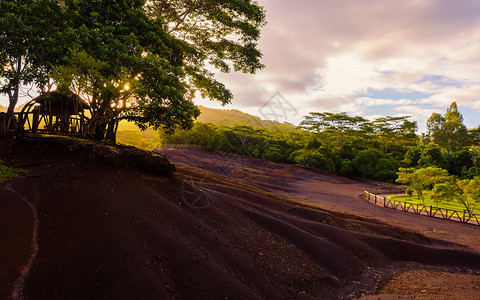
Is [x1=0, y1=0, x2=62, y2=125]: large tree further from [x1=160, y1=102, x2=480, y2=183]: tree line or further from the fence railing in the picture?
[x1=160, y1=102, x2=480, y2=183]: tree line

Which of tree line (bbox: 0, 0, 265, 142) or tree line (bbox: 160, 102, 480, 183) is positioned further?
tree line (bbox: 160, 102, 480, 183)

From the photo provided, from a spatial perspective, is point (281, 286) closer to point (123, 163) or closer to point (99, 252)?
point (99, 252)

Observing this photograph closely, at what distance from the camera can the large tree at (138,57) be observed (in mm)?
9555

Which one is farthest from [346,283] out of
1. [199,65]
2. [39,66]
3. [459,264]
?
[39,66]

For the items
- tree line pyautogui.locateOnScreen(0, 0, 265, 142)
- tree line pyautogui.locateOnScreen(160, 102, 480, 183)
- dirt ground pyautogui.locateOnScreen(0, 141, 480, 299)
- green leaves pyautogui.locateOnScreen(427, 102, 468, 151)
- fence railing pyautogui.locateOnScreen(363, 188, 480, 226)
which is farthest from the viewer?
green leaves pyautogui.locateOnScreen(427, 102, 468, 151)

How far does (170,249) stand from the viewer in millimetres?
6727

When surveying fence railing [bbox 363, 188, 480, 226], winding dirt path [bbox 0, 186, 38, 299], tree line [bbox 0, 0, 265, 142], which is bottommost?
fence railing [bbox 363, 188, 480, 226]

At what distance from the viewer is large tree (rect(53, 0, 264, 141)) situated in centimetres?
955

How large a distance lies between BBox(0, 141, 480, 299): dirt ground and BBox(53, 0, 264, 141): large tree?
292 cm

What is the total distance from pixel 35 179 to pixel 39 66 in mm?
5710

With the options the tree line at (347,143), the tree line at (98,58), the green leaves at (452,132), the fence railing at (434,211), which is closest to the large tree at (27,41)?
the tree line at (98,58)

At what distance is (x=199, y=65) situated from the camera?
1584 cm

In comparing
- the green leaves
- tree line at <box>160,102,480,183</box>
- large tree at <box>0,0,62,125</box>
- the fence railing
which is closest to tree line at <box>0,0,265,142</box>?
large tree at <box>0,0,62,125</box>

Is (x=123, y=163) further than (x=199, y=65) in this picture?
No
